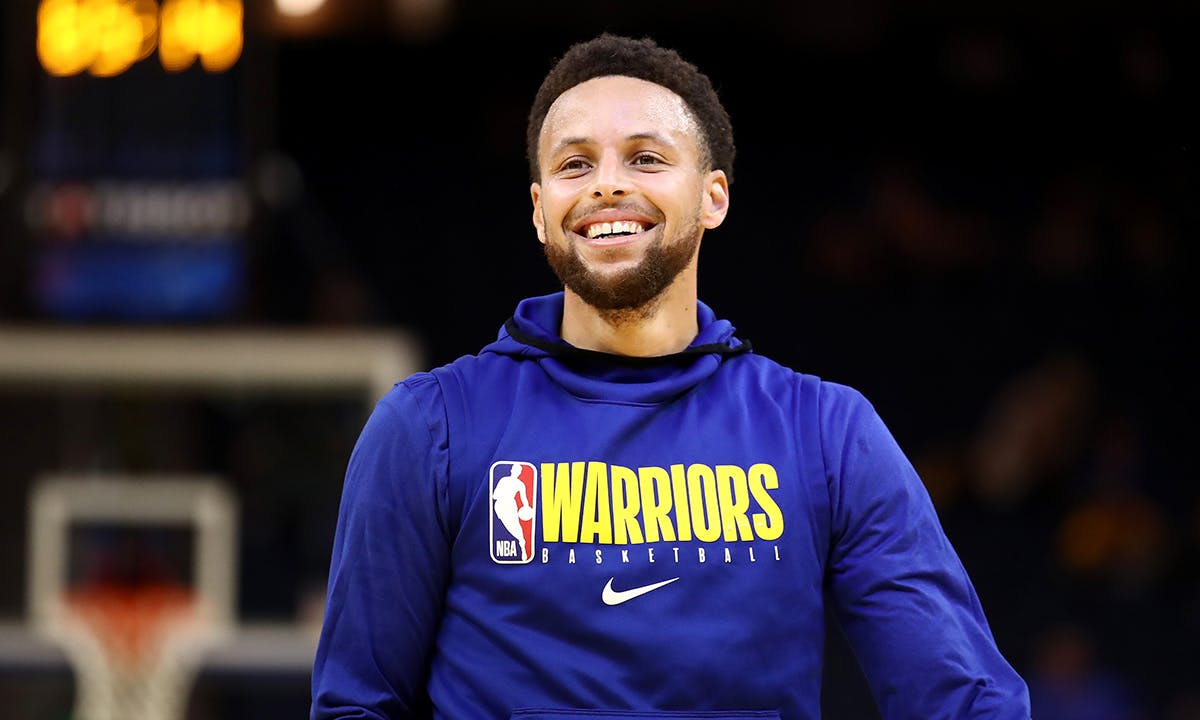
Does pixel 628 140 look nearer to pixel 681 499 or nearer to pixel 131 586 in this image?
pixel 681 499

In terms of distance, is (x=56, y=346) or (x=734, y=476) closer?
(x=734, y=476)

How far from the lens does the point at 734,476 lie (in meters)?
2.12

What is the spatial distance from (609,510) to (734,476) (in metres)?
0.17

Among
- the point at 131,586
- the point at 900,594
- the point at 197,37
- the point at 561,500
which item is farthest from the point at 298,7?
the point at 900,594

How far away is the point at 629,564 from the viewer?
204 cm

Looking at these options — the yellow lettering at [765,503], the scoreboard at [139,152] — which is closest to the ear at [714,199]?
the yellow lettering at [765,503]

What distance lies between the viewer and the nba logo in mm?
2053

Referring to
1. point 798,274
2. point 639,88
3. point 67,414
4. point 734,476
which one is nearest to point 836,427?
point 734,476

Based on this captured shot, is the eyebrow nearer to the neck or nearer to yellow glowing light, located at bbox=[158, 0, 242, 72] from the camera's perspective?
the neck

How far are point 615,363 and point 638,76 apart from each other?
0.39 m

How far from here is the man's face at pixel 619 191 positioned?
219 cm

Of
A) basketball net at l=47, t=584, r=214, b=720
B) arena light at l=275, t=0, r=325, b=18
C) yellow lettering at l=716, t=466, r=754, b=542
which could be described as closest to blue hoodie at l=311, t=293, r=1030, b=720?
yellow lettering at l=716, t=466, r=754, b=542

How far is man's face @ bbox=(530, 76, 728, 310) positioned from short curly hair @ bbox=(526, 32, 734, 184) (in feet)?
0.08

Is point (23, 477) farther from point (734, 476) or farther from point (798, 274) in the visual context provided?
point (734, 476)
